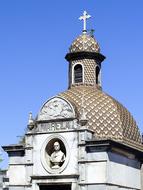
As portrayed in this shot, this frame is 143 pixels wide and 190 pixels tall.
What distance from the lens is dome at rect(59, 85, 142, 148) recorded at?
82.0 feet

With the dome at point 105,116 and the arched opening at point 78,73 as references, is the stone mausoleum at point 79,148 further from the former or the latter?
the arched opening at point 78,73

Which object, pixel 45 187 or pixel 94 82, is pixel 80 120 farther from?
pixel 94 82

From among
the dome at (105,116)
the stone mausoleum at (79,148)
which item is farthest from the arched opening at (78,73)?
the stone mausoleum at (79,148)

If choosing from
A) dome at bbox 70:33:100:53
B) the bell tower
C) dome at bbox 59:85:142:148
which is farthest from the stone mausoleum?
dome at bbox 70:33:100:53

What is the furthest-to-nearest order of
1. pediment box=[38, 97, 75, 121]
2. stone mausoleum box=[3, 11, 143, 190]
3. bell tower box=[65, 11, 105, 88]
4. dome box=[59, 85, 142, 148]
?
bell tower box=[65, 11, 105, 88]
dome box=[59, 85, 142, 148]
pediment box=[38, 97, 75, 121]
stone mausoleum box=[3, 11, 143, 190]

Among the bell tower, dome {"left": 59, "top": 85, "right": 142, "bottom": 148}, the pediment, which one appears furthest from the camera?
the bell tower

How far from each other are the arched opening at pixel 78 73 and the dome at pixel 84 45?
0.94 m

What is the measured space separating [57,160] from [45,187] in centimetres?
173

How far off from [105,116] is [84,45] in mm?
5445

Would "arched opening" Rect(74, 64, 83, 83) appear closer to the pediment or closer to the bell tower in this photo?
the bell tower

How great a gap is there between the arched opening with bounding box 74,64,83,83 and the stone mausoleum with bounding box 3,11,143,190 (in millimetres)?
1801

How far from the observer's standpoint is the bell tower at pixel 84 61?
28.8 meters

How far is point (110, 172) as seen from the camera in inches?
893

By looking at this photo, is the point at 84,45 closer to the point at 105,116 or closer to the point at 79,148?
the point at 105,116
